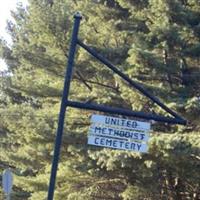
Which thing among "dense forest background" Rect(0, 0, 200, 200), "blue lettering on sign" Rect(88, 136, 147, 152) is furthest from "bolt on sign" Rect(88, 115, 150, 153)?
"dense forest background" Rect(0, 0, 200, 200)

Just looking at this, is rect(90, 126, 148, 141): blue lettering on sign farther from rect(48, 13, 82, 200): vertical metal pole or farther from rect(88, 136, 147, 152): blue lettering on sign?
rect(48, 13, 82, 200): vertical metal pole

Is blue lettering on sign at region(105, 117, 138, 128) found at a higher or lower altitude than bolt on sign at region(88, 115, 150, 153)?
higher

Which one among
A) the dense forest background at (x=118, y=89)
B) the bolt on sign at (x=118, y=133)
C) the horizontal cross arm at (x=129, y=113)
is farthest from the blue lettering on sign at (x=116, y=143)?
the dense forest background at (x=118, y=89)

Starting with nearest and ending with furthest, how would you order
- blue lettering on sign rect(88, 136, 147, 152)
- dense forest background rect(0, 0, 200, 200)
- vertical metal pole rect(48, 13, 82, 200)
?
1. blue lettering on sign rect(88, 136, 147, 152)
2. vertical metal pole rect(48, 13, 82, 200)
3. dense forest background rect(0, 0, 200, 200)

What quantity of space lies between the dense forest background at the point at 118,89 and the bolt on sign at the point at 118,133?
4642mm

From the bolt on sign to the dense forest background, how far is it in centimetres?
464

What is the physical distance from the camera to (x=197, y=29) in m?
14.6

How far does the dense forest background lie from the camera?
13.7 meters

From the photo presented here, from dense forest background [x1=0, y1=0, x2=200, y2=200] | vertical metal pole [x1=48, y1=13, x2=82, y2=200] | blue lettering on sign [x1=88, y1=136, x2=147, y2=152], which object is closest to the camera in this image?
blue lettering on sign [x1=88, y1=136, x2=147, y2=152]

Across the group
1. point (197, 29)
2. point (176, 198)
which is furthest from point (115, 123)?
point (176, 198)

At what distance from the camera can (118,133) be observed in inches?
304

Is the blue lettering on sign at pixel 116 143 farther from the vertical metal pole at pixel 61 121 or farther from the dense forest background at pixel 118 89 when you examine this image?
the dense forest background at pixel 118 89

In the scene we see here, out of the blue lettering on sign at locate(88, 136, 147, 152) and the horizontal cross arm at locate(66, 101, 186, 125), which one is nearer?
the blue lettering on sign at locate(88, 136, 147, 152)

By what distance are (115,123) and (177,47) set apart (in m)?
7.14
